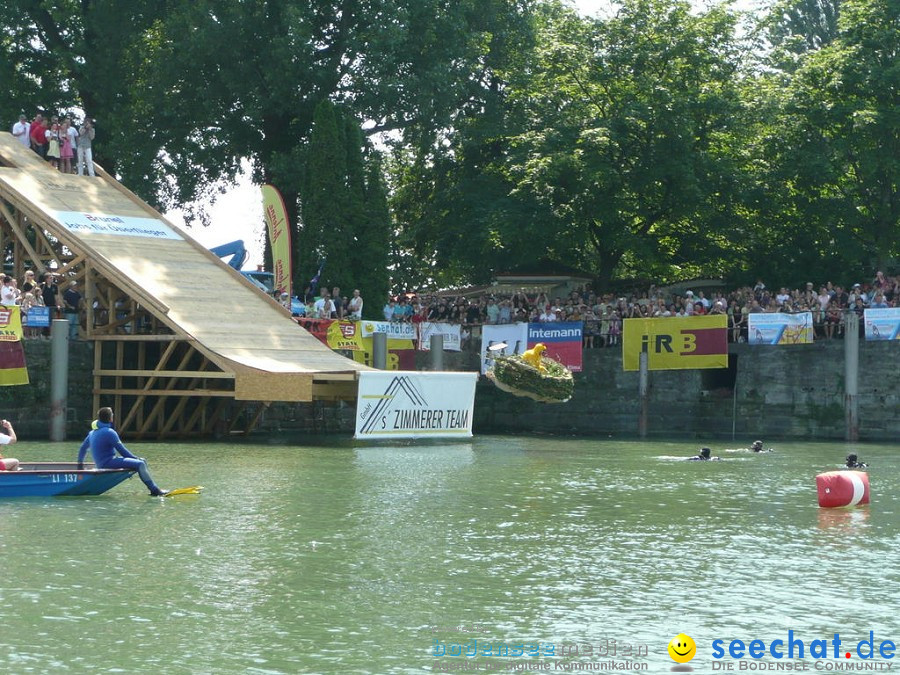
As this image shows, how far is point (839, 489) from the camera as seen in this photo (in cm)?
2264

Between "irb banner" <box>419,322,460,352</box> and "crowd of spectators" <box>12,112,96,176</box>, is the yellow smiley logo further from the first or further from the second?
"crowd of spectators" <box>12,112,96,176</box>

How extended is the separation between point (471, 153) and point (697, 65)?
382 inches

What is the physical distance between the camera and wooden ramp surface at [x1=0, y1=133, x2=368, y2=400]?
3369 cm

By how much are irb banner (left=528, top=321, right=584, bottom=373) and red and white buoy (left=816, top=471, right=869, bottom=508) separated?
19226mm

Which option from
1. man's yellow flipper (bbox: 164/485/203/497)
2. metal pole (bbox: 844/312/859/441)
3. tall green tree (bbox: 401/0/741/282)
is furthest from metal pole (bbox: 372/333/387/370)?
man's yellow flipper (bbox: 164/485/203/497)

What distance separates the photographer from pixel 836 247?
149 ft

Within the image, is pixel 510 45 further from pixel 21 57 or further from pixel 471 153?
pixel 21 57

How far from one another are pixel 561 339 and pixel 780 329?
6.52 metres

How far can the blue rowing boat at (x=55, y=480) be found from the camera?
22.7 meters

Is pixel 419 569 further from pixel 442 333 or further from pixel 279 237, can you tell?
pixel 442 333

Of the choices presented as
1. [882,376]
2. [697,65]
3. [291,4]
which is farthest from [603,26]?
[882,376]

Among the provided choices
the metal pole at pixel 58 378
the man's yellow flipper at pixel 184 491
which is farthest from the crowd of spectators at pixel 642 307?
the man's yellow flipper at pixel 184 491

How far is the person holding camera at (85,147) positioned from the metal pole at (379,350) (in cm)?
989

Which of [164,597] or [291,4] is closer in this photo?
[164,597]
